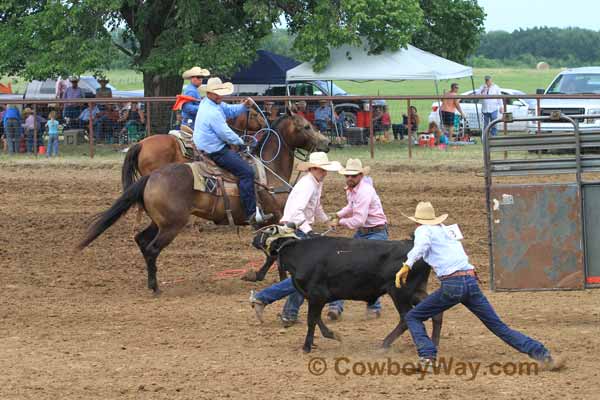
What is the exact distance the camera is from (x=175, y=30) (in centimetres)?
2448

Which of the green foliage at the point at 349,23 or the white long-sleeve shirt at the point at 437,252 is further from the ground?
the green foliage at the point at 349,23

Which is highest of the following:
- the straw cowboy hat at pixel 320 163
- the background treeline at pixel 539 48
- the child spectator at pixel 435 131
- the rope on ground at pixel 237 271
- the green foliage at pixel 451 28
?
the background treeline at pixel 539 48

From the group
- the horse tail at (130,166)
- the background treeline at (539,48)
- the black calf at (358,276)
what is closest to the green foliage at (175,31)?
the horse tail at (130,166)

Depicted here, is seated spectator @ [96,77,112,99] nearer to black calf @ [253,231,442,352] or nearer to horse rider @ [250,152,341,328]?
horse rider @ [250,152,341,328]

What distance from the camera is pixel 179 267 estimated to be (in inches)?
488

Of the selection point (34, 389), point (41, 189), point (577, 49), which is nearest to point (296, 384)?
point (34, 389)

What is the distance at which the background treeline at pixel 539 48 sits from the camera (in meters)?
92.3

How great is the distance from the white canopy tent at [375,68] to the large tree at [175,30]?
346 millimetres

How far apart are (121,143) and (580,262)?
46.8 feet

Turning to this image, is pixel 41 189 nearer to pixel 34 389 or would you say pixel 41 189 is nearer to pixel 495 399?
pixel 34 389

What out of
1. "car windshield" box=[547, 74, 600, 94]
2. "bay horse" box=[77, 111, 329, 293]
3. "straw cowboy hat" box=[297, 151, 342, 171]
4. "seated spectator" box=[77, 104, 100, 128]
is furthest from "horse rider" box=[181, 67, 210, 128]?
"car windshield" box=[547, 74, 600, 94]

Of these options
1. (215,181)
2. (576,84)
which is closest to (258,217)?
(215,181)

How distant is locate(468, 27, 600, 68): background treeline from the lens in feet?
303

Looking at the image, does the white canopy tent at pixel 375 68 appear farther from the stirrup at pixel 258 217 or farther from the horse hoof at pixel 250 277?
the horse hoof at pixel 250 277
